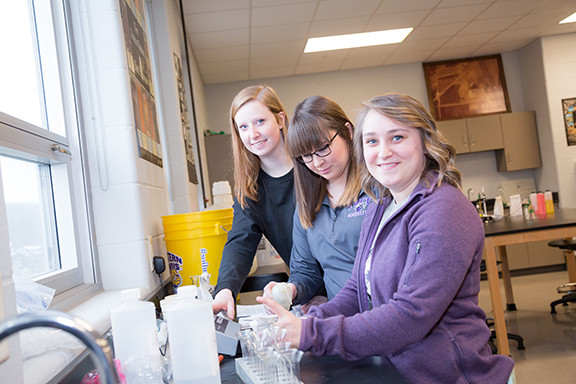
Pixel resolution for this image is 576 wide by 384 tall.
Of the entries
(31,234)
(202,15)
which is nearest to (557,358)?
(31,234)

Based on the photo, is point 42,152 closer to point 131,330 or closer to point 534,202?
point 131,330

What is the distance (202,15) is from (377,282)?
144 inches

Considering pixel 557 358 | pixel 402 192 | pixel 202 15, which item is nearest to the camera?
pixel 402 192

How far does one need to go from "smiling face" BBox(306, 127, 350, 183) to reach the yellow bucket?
2.08 feet

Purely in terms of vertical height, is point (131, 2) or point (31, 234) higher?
point (131, 2)

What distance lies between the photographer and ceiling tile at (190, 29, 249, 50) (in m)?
4.64

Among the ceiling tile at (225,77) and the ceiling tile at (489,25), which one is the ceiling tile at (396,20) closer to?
the ceiling tile at (489,25)

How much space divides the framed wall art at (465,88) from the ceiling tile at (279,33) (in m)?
2.39

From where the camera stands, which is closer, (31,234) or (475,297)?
→ (475,297)

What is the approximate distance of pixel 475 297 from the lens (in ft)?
3.57

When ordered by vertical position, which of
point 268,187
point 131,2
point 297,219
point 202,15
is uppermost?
point 202,15

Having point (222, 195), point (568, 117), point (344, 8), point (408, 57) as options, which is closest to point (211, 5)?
point (344, 8)

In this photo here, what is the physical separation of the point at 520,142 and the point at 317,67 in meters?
2.88

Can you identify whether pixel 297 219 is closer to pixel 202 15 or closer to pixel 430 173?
pixel 430 173
